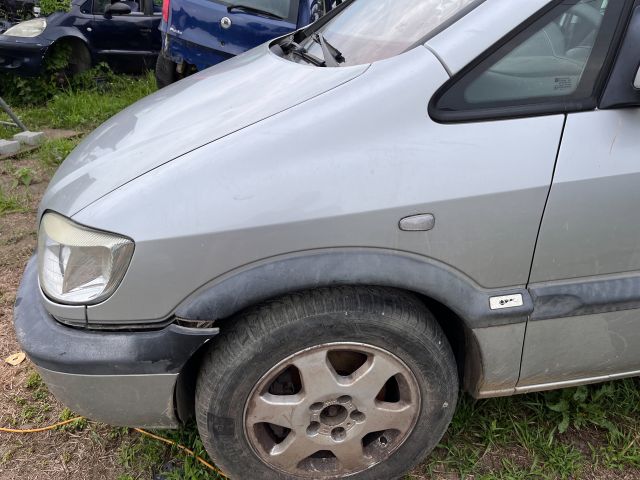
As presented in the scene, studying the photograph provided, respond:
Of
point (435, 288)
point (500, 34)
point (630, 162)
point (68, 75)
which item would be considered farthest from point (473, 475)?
point (68, 75)

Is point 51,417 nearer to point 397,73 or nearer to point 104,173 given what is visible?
point 104,173

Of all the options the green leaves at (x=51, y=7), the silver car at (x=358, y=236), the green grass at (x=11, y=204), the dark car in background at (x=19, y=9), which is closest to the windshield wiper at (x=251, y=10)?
the green grass at (x=11, y=204)

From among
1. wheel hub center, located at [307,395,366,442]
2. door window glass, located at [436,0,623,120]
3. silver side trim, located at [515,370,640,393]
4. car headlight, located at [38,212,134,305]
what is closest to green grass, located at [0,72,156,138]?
car headlight, located at [38,212,134,305]

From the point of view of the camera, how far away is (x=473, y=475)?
6.84 ft

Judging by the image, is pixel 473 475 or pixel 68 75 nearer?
pixel 473 475

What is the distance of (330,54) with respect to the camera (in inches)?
79.0

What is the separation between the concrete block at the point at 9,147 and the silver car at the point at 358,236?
357 centimetres

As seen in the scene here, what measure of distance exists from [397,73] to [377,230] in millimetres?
453

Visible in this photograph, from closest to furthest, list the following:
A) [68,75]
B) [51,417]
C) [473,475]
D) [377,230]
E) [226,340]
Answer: [377,230] → [226,340] → [473,475] → [51,417] → [68,75]

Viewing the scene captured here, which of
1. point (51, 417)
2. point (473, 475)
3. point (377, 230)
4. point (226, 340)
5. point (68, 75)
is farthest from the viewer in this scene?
point (68, 75)

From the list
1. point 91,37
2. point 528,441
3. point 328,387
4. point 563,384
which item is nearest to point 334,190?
point 328,387

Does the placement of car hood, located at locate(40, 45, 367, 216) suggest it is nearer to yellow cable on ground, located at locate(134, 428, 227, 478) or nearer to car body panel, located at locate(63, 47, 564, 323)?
car body panel, located at locate(63, 47, 564, 323)

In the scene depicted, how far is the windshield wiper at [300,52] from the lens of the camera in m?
1.96

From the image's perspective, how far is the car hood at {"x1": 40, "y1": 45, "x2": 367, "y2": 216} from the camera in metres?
1.67
